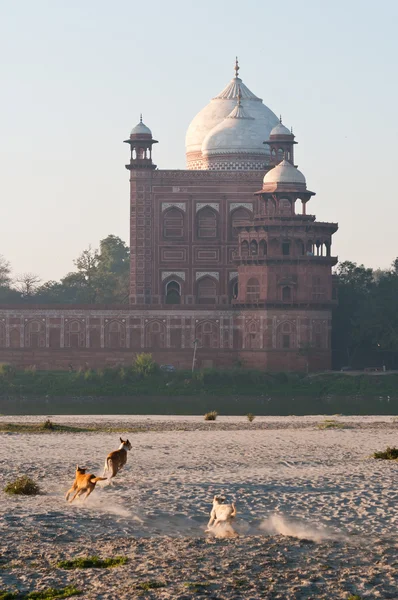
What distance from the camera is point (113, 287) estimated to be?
88.1m

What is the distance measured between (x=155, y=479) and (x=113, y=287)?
70175 millimetres

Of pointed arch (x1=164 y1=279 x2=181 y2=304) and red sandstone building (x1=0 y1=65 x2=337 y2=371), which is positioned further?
pointed arch (x1=164 y1=279 x2=181 y2=304)

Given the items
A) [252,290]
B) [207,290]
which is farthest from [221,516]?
[207,290]

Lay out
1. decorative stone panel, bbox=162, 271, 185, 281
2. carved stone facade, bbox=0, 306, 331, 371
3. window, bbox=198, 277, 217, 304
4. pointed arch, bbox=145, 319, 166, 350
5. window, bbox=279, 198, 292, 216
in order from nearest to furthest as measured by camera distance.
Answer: carved stone facade, bbox=0, 306, 331, 371 < window, bbox=279, 198, 292, 216 < pointed arch, bbox=145, 319, 166, 350 < decorative stone panel, bbox=162, 271, 185, 281 < window, bbox=198, 277, 217, 304

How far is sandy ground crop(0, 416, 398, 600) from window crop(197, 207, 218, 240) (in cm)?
4768

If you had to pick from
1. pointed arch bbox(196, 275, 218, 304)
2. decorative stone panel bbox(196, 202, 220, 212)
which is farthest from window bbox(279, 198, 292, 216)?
pointed arch bbox(196, 275, 218, 304)

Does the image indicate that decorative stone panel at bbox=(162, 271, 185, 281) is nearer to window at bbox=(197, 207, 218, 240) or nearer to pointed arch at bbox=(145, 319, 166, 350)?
window at bbox=(197, 207, 218, 240)

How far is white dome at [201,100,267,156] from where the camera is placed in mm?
71000

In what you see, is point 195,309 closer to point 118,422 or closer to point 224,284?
point 224,284

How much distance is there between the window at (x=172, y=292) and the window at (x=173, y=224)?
254cm

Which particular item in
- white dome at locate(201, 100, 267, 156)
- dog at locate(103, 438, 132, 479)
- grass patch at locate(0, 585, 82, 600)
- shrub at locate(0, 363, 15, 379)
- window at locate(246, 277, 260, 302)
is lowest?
grass patch at locate(0, 585, 82, 600)

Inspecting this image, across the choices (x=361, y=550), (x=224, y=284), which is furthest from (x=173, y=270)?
(x=361, y=550)

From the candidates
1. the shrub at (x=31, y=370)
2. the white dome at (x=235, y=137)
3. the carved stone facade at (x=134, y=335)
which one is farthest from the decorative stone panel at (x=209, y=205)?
the shrub at (x=31, y=370)

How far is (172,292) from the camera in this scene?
7019 centimetres
